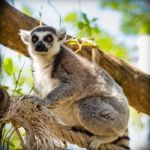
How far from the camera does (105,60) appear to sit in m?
6.58

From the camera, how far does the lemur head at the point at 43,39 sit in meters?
5.91

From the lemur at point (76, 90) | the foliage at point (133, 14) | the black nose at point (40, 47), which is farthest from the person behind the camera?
the foliage at point (133, 14)

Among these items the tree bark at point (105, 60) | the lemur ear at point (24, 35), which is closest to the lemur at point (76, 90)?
the lemur ear at point (24, 35)

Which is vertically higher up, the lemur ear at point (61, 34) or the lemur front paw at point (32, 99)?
the lemur ear at point (61, 34)

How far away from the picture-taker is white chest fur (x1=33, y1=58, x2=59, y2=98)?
5668 mm

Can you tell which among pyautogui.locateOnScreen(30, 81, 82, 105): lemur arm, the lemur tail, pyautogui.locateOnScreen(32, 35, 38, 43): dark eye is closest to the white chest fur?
pyautogui.locateOnScreen(30, 81, 82, 105): lemur arm

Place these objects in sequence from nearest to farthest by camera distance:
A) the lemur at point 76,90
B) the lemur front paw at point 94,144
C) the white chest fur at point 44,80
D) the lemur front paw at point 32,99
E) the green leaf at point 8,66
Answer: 1. the lemur front paw at point 32,99
2. the green leaf at point 8,66
3. the lemur front paw at point 94,144
4. the lemur at point 76,90
5. the white chest fur at point 44,80

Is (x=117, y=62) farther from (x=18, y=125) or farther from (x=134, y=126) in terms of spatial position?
(x=18, y=125)

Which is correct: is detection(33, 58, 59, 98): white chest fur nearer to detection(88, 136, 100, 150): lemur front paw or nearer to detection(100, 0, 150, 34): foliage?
detection(88, 136, 100, 150): lemur front paw

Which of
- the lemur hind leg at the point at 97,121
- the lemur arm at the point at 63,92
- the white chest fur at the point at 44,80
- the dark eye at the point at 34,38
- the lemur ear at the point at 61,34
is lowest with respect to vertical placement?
the lemur hind leg at the point at 97,121

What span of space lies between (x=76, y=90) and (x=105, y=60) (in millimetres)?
1113

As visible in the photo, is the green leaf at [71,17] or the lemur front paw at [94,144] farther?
the green leaf at [71,17]

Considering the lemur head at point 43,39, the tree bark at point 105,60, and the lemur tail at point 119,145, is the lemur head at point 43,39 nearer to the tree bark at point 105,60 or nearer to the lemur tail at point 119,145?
the tree bark at point 105,60

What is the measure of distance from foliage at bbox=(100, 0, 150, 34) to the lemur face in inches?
101
